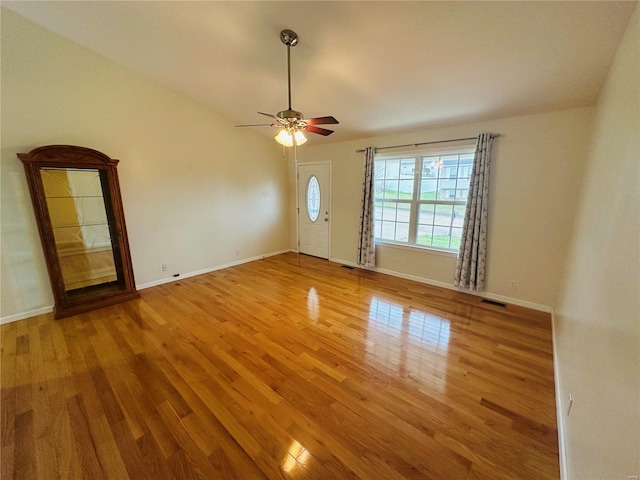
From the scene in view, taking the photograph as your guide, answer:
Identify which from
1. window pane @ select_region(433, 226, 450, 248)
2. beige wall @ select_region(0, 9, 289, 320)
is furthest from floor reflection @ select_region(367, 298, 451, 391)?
beige wall @ select_region(0, 9, 289, 320)

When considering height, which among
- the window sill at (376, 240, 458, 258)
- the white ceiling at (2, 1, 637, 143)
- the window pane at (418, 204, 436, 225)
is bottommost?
the window sill at (376, 240, 458, 258)

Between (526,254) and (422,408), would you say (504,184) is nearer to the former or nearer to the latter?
(526,254)

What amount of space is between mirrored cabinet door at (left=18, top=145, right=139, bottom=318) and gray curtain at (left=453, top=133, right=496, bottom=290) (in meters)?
4.62

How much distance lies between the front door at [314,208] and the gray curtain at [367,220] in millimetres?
915

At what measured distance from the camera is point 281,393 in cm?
186

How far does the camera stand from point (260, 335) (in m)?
2.59

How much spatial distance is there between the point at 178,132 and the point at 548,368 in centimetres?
532

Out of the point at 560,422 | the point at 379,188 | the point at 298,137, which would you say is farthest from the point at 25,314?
the point at 560,422

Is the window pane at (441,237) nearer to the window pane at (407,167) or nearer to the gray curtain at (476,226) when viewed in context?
the gray curtain at (476,226)

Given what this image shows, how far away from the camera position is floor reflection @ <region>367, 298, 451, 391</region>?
6.88 ft

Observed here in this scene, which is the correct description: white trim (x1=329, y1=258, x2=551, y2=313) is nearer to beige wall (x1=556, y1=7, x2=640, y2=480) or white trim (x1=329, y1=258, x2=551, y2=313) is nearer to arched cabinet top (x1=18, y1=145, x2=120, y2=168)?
beige wall (x1=556, y1=7, x2=640, y2=480)

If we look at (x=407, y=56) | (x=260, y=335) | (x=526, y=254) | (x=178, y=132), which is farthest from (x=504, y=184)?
(x=178, y=132)

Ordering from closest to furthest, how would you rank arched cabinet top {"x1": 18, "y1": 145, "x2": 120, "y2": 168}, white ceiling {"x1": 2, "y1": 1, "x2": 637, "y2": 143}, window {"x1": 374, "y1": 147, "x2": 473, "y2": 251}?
white ceiling {"x1": 2, "y1": 1, "x2": 637, "y2": 143}, arched cabinet top {"x1": 18, "y1": 145, "x2": 120, "y2": 168}, window {"x1": 374, "y1": 147, "x2": 473, "y2": 251}

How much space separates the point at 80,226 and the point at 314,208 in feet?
12.3
